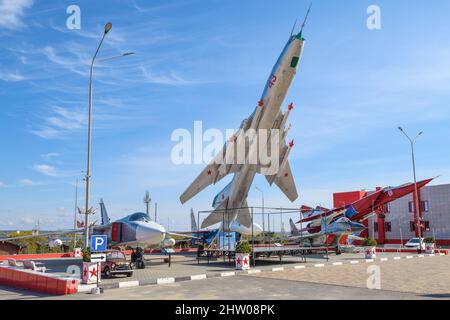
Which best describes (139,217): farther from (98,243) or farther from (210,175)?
(98,243)

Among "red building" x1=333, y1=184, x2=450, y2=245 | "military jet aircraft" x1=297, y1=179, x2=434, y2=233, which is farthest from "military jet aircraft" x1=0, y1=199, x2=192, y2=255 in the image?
"red building" x1=333, y1=184, x2=450, y2=245

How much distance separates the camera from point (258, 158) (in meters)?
31.9

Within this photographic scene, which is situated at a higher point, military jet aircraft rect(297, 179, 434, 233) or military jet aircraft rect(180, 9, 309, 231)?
military jet aircraft rect(180, 9, 309, 231)

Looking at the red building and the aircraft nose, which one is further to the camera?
the red building

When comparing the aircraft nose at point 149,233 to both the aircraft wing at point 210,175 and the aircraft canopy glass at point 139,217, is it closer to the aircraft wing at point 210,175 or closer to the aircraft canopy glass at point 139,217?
the aircraft canopy glass at point 139,217

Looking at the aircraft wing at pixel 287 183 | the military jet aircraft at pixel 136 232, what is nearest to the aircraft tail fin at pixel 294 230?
the aircraft wing at pixel 287 183

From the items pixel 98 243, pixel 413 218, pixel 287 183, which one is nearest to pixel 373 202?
pixel 287 183

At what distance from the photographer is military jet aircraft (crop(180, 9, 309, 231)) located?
27.9 m

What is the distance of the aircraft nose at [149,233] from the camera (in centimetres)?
2361

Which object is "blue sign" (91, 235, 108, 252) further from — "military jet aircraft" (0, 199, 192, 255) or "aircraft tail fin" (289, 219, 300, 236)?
"aircraft tail fin" (289, 219, 300, 236)

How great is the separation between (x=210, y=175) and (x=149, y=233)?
33.6ft

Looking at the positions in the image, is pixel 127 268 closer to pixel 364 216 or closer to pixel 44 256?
pixel 44 256

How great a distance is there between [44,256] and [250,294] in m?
26.7

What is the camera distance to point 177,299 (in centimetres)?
1116
